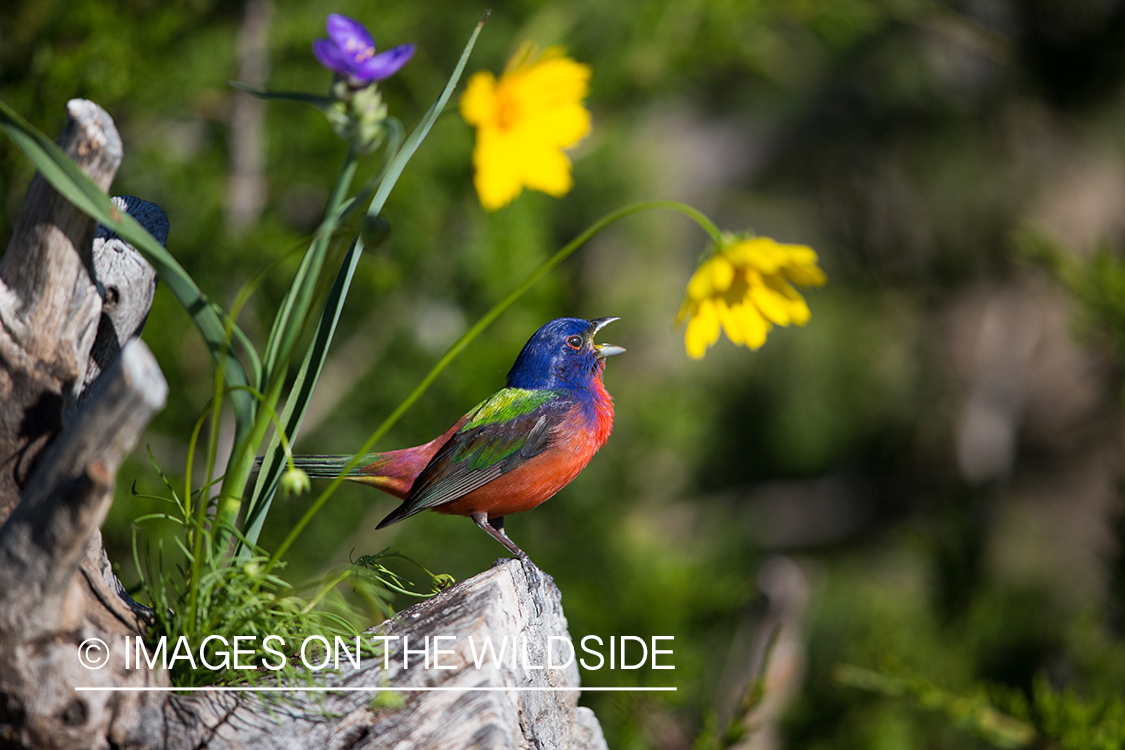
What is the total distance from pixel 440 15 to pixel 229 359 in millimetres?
4206

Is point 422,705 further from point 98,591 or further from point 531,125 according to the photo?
point 531,125

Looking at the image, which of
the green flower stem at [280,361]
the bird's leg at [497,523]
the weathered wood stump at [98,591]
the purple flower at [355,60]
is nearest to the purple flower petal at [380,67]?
the purple flower at [355,60]

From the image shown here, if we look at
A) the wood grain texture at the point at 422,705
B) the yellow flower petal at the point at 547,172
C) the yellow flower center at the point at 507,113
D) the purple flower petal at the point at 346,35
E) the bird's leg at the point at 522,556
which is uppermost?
the purple flower petal at the point at 346,35

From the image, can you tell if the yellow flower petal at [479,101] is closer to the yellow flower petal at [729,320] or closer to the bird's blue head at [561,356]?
the yellow flower petal at [729,320]

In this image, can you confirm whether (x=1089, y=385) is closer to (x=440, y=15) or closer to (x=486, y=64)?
(x=486, y=64)

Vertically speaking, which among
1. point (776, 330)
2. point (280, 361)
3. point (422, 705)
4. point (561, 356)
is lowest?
point (422, 705)

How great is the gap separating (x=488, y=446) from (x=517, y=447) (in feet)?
0.20

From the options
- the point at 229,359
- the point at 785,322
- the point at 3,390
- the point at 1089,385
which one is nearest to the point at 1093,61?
the point at 1089,385

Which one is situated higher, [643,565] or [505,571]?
[643,565]

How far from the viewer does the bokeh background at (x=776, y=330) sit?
299cm

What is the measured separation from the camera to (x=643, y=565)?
4047 millimetres

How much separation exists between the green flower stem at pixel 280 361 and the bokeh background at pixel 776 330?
1.28 meters

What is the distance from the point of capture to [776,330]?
6.30 meters

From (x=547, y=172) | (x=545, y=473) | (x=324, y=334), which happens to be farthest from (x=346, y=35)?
(x=545, y=473)
